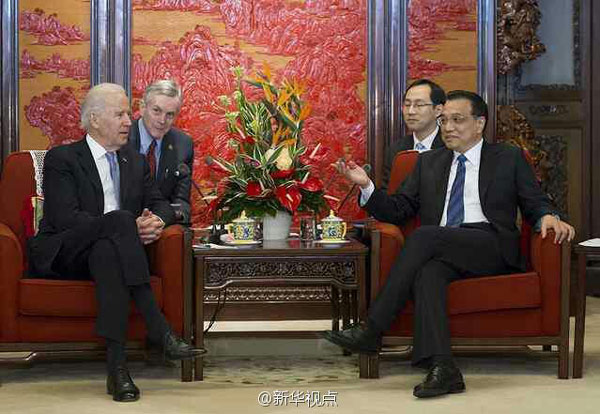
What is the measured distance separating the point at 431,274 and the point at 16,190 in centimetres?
172

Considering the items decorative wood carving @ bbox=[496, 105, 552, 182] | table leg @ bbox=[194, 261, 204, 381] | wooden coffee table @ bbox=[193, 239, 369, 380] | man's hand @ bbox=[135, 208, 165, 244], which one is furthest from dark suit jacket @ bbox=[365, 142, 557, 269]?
decorative wood carving @ bbox=[496, 105, 552, 182]

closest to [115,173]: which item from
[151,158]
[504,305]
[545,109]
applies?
[151,158]

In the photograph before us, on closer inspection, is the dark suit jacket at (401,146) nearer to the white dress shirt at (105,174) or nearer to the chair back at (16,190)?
the white dress shirt at (105,174)

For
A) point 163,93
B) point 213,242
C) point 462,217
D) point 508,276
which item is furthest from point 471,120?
point 163,93

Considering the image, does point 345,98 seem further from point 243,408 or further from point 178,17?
point 243,408

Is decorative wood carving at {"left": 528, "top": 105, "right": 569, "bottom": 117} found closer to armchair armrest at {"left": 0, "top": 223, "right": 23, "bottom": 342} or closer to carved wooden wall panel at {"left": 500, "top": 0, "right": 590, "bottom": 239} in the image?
carved wooden wall panel at {"left": 500, "top": 0, "right": 590, "bottom": 239}

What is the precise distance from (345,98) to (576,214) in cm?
181

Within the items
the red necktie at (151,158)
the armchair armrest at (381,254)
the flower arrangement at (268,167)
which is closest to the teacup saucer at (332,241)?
the flower arrangement at (268,167)

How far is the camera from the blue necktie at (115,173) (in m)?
3.88

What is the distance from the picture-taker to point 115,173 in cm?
390

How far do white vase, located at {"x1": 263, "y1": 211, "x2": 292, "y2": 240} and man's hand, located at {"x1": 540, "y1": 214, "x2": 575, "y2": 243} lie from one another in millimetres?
1022

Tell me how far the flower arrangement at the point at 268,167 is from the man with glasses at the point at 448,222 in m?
0.24

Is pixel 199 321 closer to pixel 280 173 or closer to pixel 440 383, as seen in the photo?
pixel 280 173

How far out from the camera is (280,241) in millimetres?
4051
